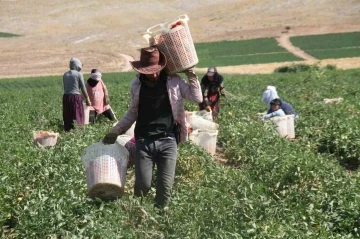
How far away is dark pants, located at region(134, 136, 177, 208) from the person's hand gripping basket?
63cm

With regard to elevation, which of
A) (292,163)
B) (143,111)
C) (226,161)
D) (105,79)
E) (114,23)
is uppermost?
(143,111)

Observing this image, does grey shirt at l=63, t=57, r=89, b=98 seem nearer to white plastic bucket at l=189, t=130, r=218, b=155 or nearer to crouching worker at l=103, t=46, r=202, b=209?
white plastic bucket at l=189, t=130, r=218, b=155

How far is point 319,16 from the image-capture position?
6606 cm

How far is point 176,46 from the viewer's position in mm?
5125

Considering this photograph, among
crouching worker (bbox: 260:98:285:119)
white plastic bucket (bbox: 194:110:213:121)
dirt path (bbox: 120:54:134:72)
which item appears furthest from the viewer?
dirt path (bbox: 120:54:134:72)

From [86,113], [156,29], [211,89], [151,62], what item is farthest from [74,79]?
[151,62]

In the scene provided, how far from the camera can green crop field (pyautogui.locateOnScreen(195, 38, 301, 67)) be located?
143 ft

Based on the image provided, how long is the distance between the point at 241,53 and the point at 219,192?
4357 centimetres

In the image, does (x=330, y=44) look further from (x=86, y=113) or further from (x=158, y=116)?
(x=158, y=116)

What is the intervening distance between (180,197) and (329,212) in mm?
1320

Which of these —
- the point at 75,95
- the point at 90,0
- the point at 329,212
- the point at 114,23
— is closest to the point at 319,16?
the point at 114,23

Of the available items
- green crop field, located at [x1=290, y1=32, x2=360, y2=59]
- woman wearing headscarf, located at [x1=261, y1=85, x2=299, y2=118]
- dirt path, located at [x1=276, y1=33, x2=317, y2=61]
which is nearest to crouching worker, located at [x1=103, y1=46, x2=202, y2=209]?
woman wearing headscarf, located at [x1=261, y1=85, x2=299, y2=118]

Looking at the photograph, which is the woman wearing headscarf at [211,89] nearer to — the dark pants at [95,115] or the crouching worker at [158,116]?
the dark pants at [95,115]

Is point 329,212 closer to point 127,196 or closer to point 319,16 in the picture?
point 127,196
